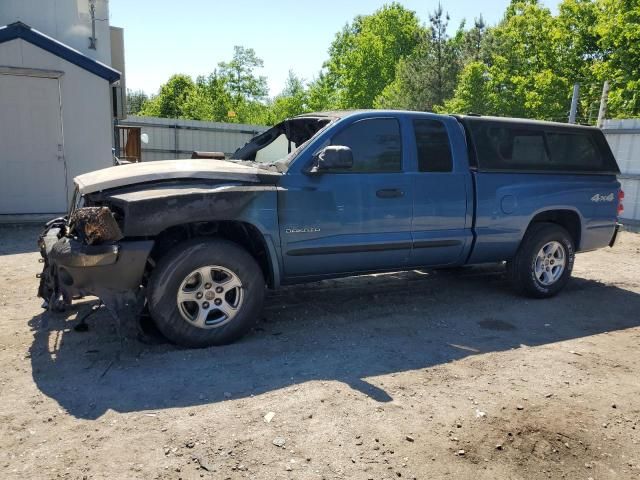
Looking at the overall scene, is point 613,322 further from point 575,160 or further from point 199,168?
point 199,168

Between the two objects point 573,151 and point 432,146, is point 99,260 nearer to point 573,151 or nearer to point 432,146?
point 432,146

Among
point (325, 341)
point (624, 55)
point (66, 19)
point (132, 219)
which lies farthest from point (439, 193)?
point (624, 55)

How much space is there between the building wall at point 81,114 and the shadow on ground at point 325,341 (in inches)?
236

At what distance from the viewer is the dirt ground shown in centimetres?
289

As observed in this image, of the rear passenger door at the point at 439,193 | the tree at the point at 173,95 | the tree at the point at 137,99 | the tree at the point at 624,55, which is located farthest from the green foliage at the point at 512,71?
the tree at the point at 137,99

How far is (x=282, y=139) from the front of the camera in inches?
230

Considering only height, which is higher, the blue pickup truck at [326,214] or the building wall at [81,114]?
the building wall at [81,114]

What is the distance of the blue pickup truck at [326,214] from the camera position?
13.4 feet

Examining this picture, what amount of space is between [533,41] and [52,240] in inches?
1214

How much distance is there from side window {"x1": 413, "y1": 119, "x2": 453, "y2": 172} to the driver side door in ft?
0.75

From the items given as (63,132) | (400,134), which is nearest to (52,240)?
(400,134)

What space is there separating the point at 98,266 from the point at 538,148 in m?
4.82

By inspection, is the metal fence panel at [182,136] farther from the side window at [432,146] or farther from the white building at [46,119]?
the side window at [432,146]

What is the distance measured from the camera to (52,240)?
14.1ft
